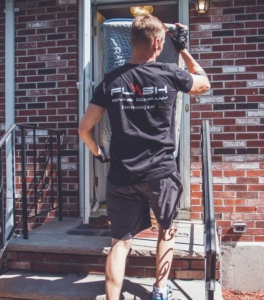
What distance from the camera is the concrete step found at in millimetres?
2523

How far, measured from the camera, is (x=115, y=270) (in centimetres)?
216

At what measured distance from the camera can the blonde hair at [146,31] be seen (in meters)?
2.09

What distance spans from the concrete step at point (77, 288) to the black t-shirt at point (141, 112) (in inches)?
33.2

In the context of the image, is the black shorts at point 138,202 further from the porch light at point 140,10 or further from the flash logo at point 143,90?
the porch light at point 140,10

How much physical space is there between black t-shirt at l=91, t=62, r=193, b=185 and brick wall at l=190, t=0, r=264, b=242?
1547 millimetres

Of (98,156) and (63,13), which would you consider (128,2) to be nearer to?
(63,13)

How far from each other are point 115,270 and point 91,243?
80 centimetres

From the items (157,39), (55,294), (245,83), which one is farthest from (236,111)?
(55,294)

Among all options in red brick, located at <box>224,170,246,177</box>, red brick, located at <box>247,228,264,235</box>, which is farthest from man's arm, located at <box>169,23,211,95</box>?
red brick, located at <box>247,228,264,235</box>

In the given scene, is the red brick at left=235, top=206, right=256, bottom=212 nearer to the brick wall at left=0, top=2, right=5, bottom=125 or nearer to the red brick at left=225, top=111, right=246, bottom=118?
the red brick at left=225, top=111, right=246, bottom=118

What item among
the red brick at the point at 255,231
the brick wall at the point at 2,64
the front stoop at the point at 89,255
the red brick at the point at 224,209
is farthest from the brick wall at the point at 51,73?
the red brick at the point at 255,231

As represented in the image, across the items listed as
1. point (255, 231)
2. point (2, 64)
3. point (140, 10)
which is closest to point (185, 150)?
point (255, 231)

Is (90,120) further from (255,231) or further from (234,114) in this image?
(255,231)

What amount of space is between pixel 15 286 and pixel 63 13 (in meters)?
2.59
